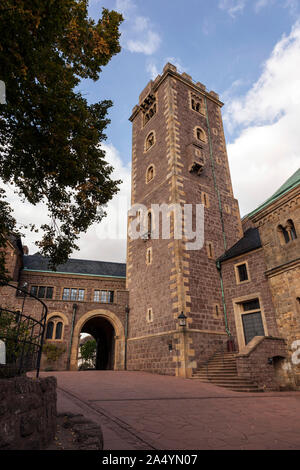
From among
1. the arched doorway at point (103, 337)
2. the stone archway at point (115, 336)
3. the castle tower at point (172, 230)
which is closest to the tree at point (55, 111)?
the castle tower at point (172, 230)

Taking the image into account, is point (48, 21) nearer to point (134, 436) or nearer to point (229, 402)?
point (134, 436)

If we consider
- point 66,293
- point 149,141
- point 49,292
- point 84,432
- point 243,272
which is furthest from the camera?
point 66,293

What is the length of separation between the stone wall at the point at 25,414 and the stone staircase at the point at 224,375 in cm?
936

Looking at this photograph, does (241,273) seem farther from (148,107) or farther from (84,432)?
(148,107)

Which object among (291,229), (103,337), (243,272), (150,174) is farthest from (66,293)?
(291,229)

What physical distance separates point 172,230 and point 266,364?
341 inches

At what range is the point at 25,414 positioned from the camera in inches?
124

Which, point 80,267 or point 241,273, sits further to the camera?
point 80,267

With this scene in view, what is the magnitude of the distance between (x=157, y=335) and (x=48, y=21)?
590 inches

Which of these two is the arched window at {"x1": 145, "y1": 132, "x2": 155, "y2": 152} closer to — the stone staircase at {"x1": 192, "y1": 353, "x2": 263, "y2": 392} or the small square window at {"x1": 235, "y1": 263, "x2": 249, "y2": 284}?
the small square window at {"x1": 235, "y1": 263, "x2": 249, "y2": 284}

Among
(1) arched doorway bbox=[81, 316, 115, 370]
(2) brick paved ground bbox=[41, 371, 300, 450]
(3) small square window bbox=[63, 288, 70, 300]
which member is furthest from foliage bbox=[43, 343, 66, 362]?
(2) brick paved ground bbox=[41, 371, 300, 450]

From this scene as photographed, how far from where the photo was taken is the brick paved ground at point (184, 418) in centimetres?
444

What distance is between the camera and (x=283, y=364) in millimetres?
12547
